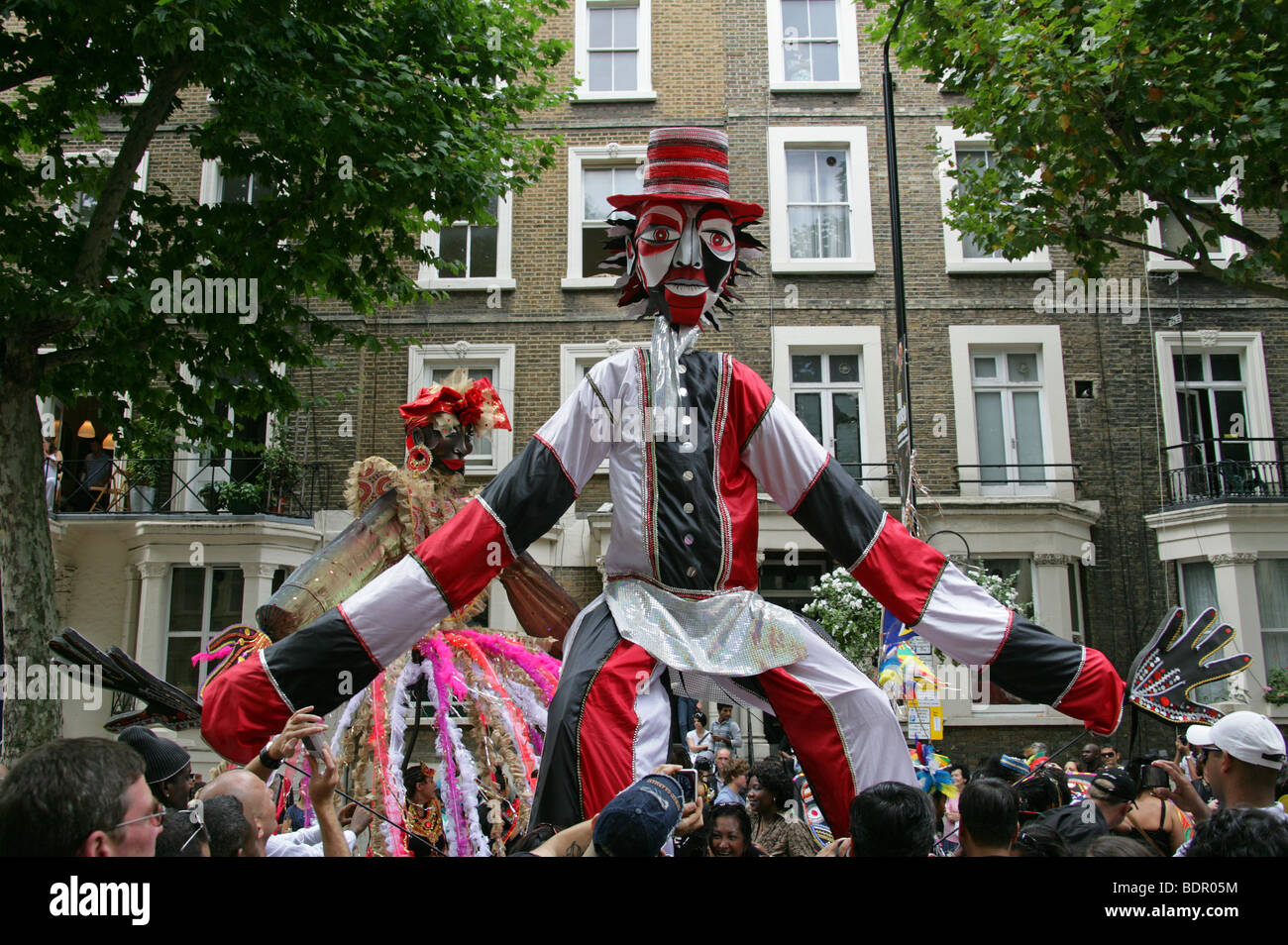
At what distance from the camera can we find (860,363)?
1648 cm

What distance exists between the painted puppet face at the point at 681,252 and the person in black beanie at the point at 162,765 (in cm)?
238

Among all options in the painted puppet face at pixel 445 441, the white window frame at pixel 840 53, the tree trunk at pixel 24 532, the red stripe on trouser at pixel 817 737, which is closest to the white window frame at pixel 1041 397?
the white window frame at pixel 840 53

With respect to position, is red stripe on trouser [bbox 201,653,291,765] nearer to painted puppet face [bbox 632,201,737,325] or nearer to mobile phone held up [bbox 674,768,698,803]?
mobile phone held up [bbox 674,768,698,803]

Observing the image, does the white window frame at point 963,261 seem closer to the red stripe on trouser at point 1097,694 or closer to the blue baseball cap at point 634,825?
the red stripe on trouser at point 1097,694

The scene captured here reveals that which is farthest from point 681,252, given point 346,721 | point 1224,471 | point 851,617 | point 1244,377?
point 1244,377

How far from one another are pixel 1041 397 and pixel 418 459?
1282 cm

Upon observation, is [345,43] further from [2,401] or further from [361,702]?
[361,702]

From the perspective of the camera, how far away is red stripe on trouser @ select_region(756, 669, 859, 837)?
11.5 feet

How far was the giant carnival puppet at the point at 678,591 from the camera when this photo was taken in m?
3.30

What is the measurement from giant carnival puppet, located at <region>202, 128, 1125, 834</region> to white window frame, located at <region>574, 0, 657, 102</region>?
13563mm

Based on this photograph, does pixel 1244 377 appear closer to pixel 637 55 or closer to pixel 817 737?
pixel 637 55

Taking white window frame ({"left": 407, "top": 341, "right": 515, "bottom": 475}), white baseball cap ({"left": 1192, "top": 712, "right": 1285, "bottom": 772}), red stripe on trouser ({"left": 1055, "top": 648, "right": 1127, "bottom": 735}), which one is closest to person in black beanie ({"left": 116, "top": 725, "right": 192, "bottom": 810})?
red stripe on trouser ({"left": 1055, "top": 648, "right": 1127, "bottom": 735})

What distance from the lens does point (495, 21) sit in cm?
1062
